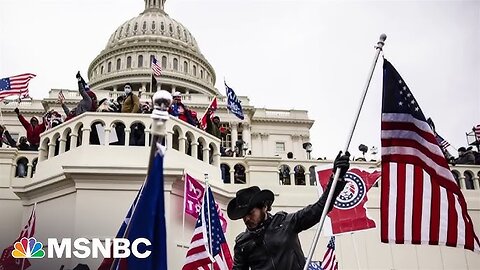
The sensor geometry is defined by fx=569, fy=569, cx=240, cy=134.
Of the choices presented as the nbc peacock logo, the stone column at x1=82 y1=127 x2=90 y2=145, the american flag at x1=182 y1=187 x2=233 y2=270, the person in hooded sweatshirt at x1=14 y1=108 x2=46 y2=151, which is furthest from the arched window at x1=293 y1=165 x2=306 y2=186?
the person in hooded sweatshirt at x1=14 y1=108 x2=46 y2=151

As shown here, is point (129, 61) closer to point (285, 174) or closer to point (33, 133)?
point (33, 133)

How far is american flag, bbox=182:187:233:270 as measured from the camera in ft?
28.7

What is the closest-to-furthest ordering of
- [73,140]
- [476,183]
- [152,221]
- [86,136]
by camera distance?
[152,221] → [86,136] → [73,140] → [476,183]

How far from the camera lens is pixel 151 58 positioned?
65.6 metres

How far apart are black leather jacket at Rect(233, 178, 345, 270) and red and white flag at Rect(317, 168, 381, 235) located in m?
6.16

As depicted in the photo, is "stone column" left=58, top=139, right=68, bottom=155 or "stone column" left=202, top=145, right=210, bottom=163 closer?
"stone column" left=58, top=139, right=68, bottom=155

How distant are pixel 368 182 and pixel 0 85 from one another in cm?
1189

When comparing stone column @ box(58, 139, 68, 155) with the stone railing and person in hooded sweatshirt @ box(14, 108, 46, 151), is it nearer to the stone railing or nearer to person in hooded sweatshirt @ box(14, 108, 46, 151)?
the stone railing

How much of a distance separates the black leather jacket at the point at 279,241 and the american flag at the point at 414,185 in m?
1.18

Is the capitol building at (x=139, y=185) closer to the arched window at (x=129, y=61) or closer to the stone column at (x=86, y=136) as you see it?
the stone column at (x=86, y=136)

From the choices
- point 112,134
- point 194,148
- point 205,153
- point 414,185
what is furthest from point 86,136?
point 414,185

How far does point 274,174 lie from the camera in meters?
12.9

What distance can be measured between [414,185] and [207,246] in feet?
14.2

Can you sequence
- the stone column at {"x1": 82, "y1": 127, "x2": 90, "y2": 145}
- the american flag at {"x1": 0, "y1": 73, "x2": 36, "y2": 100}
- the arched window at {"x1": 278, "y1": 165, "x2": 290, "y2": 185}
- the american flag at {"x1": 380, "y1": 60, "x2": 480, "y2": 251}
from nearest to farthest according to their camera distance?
the american flag at {"x1": 380, "y1": 60, "x2": 480, "y2": 251} → the stone column at {"x1": 82, "y1": 127, "x2": 90, "y2": 145} → the arched window at {"x1": 278, "y1": 165, "x2": 290, "y2": 185} → the american flag at {"x1": 0, "y1": 73, "x2": 36, "y2": 100}
